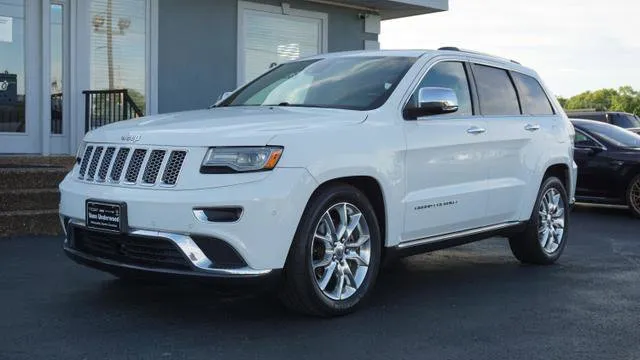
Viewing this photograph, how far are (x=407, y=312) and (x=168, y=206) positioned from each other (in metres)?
1.81

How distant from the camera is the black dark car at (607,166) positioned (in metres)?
11.2

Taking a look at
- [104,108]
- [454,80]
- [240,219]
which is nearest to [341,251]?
[240,219]

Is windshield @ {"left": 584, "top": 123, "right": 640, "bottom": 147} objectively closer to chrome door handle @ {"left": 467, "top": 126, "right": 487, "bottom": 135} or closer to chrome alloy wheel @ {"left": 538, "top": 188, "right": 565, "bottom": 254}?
chrome alloy wheel @ {"left": 538, "top": 188, "right": 565, "bottom": 254}

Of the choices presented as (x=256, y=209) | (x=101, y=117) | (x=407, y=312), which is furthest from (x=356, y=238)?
(x=101, y=117)

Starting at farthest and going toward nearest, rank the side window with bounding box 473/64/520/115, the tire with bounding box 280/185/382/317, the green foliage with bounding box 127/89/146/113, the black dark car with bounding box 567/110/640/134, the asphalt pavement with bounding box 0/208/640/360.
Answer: the black dark car with bounding box 567/110/640/134, the green foliage with bounding box 127/89/146/113, the side window with bounding box 473/64/520/115, the tire with bounding box 280/185/382/317, the asphalt pavement with bounding box 0/208/640/360

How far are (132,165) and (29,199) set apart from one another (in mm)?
4262

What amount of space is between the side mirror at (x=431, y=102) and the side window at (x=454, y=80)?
339mm

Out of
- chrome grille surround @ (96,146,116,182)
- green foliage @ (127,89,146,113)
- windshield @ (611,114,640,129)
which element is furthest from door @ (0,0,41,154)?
windshield @ (611,114,640,129)

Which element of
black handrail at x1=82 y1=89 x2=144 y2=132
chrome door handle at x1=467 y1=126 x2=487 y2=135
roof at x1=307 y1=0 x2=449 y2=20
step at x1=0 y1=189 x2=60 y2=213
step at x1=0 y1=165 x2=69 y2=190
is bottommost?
step at x1=0 y1=189 x2=60 y2=213

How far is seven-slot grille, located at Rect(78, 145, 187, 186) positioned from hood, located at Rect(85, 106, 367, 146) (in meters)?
0.06

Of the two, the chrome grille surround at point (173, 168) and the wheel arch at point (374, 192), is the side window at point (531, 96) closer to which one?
the wheel arch at point (374, 192)

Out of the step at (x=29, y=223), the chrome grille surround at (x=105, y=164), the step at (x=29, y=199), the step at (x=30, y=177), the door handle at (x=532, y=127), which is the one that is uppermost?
the door handle at (x=532, y=127)

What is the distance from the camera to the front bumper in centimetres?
427

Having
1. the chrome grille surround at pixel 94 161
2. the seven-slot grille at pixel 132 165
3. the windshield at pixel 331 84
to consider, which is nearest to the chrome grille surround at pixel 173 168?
the seven-slot grille at pixel 132 165
